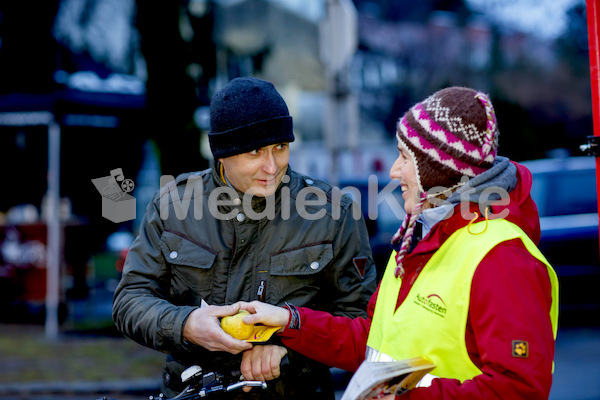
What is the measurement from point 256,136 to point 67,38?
9358mm

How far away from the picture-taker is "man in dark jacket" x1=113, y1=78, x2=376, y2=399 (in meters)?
2.43

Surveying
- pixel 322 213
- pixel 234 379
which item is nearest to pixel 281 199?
pixel 322 213

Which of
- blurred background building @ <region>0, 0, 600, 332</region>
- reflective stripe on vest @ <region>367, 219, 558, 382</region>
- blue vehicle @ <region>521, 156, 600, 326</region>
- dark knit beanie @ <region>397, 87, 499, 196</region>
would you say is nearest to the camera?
reflective stripe on vest @ <region>367, 219, 558, 382</region>

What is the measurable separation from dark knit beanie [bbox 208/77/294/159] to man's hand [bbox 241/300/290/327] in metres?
0.58

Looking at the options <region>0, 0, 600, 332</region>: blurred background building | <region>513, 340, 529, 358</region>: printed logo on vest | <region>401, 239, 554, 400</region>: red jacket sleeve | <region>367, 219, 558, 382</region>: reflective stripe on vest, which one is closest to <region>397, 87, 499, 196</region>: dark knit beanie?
<region>367, 219, 558, 382</region>: reflective stripe on vest

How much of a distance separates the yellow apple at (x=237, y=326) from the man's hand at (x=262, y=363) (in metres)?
0.15

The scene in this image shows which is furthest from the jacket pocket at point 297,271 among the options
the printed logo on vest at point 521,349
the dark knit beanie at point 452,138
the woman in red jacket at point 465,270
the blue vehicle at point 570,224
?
the blue vehicle at point 570,224

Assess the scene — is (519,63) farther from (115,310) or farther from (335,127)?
(115,310)

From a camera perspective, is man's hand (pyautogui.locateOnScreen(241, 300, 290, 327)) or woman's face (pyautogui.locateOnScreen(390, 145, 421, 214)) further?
man's hand (pyautogui.locateOnScreen(241, 300, 290, 327))

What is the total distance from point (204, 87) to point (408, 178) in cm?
785

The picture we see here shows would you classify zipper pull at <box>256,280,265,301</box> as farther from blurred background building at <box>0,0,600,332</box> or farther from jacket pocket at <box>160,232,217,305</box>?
blurred background building at <box>0,0,600,332</box>

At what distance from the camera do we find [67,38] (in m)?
10.8

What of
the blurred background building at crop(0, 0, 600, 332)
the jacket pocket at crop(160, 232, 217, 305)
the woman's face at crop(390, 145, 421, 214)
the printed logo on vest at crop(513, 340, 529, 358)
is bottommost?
the printed logo on vest at crop(513, 340, 529, 358)

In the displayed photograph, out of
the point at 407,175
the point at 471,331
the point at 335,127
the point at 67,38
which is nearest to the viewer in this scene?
the point at 471,331
